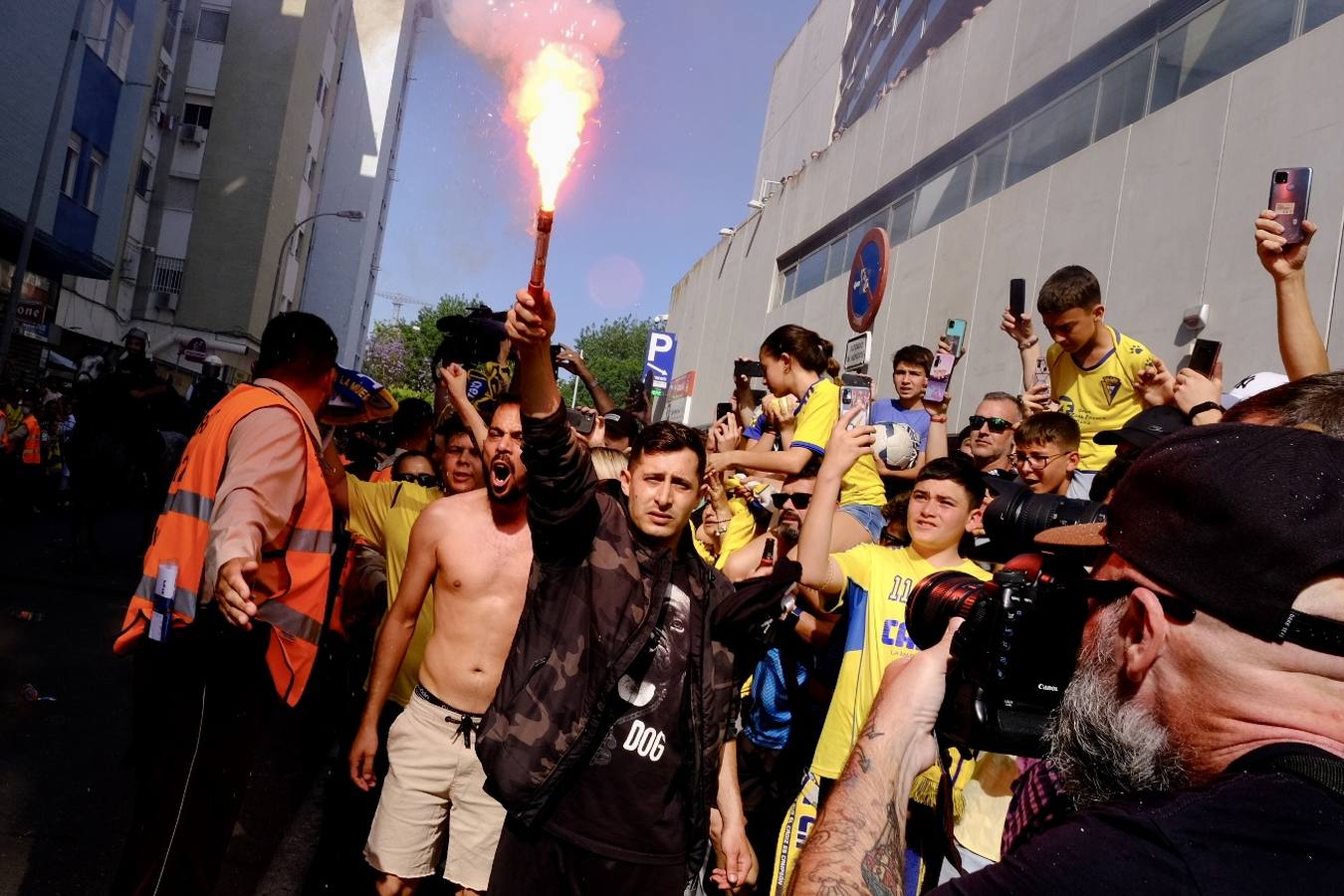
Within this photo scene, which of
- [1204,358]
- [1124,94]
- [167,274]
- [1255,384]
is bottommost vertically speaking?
[1255,384]

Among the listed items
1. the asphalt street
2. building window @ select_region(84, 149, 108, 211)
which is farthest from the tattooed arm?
building window @ select_region(84, 149, 108, 211)

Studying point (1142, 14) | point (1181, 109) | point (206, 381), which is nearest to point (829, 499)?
point (1181, 109)

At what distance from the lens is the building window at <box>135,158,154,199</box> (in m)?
31.0

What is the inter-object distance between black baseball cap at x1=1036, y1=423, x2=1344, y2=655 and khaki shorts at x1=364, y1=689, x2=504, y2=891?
2935mm

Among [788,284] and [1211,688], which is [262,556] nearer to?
[1211,688]

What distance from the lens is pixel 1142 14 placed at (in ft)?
32.0

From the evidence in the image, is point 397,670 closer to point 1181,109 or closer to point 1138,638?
point 1138,638

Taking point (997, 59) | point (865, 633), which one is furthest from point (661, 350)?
point (865, 633)

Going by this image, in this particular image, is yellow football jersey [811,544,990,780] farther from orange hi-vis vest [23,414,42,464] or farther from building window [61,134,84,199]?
building window [61,134,84,199]

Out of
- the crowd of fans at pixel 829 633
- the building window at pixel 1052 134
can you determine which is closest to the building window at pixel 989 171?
the building window at pixel 1052 134

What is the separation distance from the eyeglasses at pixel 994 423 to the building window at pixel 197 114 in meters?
35.7

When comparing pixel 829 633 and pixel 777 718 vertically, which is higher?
pixel 829 633

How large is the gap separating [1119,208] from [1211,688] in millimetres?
9452

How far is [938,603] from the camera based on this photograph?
6.06 ft
